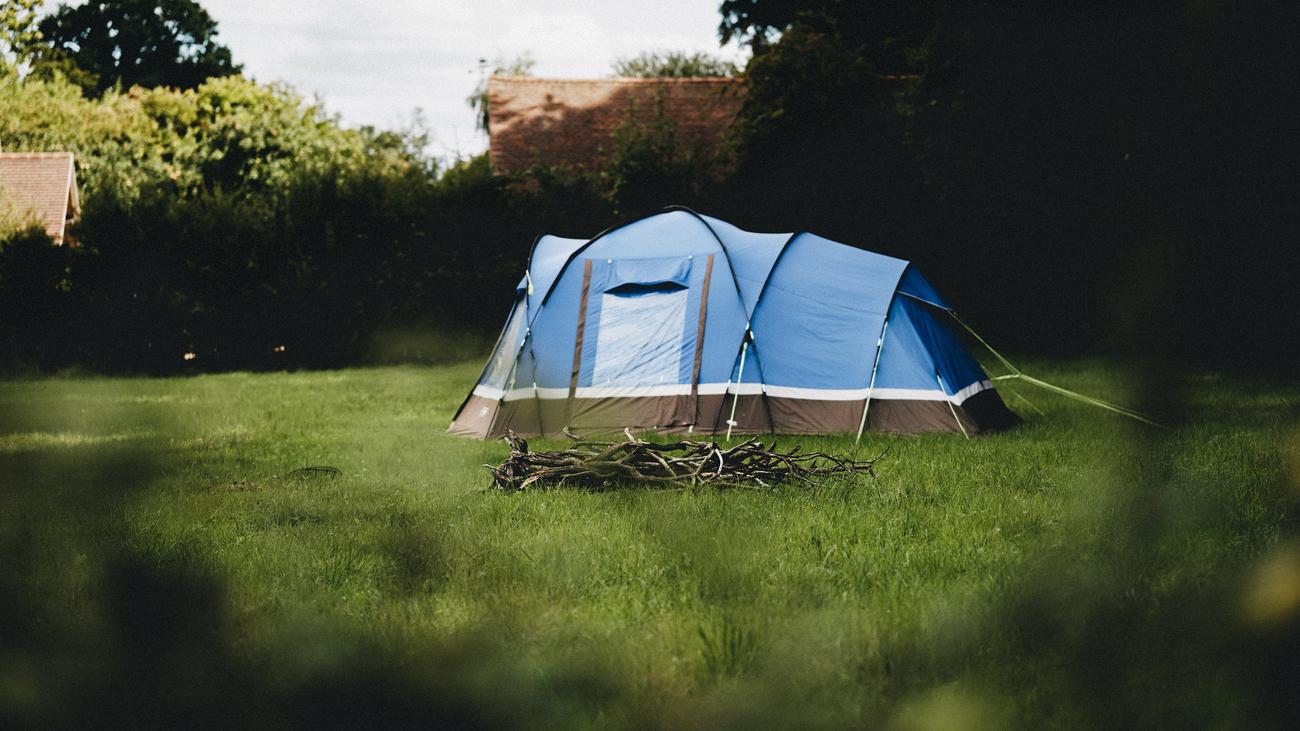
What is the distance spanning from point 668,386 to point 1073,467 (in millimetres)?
2963

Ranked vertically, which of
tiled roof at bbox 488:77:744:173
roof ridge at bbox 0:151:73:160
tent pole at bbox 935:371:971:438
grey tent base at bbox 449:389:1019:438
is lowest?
grey tent base at bbox 449:389:1019:438

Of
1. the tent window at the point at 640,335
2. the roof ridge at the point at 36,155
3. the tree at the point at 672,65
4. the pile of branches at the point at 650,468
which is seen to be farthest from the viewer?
Answer: the tree at the point at 672,65

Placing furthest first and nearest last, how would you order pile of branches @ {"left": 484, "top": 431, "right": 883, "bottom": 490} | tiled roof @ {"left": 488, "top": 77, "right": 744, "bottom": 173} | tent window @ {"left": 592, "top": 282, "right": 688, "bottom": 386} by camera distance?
tiled roof @ {"left": 488, "top": 77, "right": 744, "bottom": 173}, tent window @ {"left": 592, "top": 282, "right": 688, "bottom": 386}, pile of branches @ {"left": 484, "top": 431, "right": 883, "bottom": 490}

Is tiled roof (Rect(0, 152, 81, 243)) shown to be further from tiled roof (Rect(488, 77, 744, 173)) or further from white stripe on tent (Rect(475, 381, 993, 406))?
white stripe on tent (Rect(475, 381, 993, 406))

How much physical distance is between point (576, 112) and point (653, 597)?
23023mm

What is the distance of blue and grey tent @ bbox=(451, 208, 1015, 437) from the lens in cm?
760

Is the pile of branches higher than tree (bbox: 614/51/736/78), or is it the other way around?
tree (bbox: 614/51/736/78)

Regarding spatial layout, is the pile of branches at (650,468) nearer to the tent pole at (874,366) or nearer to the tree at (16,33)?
the tent pole at (874,366)

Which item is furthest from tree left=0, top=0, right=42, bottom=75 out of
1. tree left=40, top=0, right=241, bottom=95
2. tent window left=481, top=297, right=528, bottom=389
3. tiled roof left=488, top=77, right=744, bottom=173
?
tent window left=481, top=297, right=528, bottom=389

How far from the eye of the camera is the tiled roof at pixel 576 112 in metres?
23.7

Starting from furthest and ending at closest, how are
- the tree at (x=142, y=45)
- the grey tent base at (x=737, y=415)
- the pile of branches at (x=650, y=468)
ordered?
the tree at (x=142, y=45) < the grey tent base at (x=737, y=415) < the pile of branches at (x=650, y=468)

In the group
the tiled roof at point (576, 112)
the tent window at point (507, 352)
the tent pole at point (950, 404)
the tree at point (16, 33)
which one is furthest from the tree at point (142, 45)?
the tent pole at point (950, 404)

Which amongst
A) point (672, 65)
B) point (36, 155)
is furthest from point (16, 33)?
point (672, 65)

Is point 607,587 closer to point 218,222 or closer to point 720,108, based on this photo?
point 218,222
